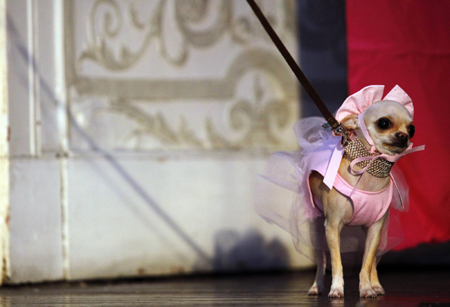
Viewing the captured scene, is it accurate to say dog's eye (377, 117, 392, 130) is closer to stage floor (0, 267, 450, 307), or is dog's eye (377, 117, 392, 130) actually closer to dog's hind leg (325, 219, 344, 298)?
dog's hind leg (325, 219, 344, 298)

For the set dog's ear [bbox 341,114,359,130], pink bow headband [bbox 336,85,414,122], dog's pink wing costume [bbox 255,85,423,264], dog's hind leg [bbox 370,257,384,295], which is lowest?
dog's hind leg [bbox 370,257,384,295]

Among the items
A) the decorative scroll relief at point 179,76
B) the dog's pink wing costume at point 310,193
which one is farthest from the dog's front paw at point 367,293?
A: the decorative scroll relief at point 179,76

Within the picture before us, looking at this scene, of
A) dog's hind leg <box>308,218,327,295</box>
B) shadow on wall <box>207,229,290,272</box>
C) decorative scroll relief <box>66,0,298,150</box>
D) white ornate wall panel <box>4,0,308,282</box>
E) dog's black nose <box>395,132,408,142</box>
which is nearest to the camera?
dog's black nose <box>395,132,408,142</box>

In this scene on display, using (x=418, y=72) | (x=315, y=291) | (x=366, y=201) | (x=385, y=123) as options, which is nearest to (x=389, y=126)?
(x=385, y=123)

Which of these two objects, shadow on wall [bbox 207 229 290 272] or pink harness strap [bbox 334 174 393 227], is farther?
shadow on wall [bbox 207 229 290 272]

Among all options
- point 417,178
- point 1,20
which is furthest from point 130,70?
point 417,178

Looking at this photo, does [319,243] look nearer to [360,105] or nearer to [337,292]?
[337,292]

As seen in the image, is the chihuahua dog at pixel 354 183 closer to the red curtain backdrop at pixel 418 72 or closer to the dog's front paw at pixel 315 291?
the dog's front paw at pixel 315 291

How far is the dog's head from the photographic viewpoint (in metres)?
1.93

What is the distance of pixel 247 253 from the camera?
3609 mm

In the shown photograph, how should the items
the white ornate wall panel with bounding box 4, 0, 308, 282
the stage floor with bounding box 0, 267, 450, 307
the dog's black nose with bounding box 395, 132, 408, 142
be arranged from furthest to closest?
the white ornate wall panel with bounding box 4, 0, 308, 282
the stage floor with bounding box 0, 267, 450, 307
the dog's black nose with bounding box 395, 132, 408, 142

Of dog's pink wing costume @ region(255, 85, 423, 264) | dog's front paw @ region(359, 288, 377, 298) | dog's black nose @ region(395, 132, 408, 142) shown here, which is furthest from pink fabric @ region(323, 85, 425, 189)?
dog's front paw @ region(359, 288, 377, 298)

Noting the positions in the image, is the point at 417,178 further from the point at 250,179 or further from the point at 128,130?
the point at 128,130

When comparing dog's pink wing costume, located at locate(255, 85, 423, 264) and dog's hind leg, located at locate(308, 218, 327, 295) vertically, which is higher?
dog's pink wing costume, located at locate(255, 85, 423, 264)
